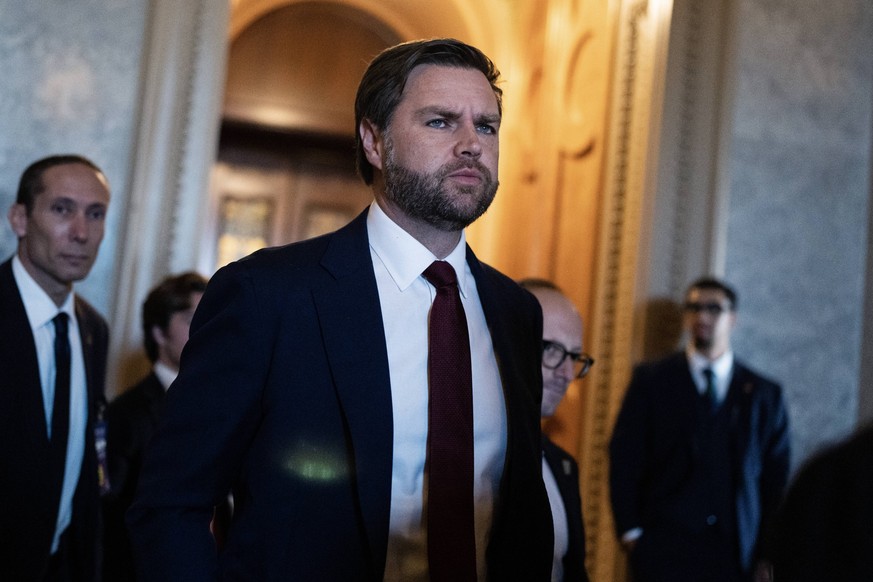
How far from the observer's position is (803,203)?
16.3ft

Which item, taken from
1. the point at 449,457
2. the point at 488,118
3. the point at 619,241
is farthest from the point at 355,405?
the point at 619,241

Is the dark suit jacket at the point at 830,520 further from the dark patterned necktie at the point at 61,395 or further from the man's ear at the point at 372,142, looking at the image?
the dark patterned necktie at the point at 61,395

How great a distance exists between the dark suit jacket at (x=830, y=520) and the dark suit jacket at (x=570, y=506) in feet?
5.21

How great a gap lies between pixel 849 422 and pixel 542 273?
2.34 m

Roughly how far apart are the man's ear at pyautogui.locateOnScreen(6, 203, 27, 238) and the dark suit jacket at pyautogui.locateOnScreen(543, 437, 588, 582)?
1.82m

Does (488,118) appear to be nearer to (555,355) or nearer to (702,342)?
(555,355)

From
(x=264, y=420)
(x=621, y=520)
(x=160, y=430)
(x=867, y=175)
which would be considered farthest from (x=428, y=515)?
(x=867, y=175)

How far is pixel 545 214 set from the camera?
6.52m

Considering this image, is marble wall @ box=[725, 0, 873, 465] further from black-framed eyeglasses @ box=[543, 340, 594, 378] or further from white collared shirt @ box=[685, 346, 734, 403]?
black-framed eyeglasses @ box=[543, 340, 594, 378]

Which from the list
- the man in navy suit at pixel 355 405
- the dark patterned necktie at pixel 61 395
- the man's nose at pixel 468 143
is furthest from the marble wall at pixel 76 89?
the man's nose at pixel 468 143

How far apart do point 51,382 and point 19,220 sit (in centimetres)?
60

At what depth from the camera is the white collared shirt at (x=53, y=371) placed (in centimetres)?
277

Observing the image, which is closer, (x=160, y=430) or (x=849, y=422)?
(x=160, y=430)

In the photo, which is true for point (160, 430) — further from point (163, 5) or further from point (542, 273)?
point (542, 273)
